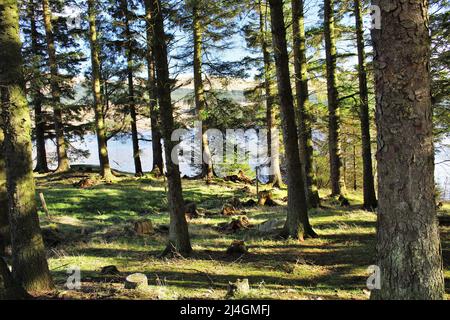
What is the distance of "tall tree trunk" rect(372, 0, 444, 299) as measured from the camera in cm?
377

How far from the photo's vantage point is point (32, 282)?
6.09m

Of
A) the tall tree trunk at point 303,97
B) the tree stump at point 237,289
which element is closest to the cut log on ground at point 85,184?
the tall tree trunk at point 303,97

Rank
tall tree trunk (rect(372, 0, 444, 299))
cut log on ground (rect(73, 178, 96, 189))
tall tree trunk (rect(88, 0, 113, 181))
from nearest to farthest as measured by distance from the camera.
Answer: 1. tall tree trunk (rect(372, 0, 444, 299))
2. cut log on ground (rect(73, 178, 96, 189))
3. tall tree trunk (rect(88, 0, 113, 181))

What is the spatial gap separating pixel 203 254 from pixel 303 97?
797 centimetres

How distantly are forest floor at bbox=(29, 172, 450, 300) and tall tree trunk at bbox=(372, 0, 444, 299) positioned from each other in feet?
5.86

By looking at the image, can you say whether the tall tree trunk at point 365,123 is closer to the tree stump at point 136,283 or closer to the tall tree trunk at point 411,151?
the tall tree trunk at point 411,151

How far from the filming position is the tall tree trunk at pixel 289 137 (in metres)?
9.49

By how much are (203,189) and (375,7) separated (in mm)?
16543

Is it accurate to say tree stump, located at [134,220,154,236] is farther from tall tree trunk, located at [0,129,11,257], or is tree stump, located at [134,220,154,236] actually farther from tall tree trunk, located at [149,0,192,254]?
tall tree trunk, located at [0,129,11,257]

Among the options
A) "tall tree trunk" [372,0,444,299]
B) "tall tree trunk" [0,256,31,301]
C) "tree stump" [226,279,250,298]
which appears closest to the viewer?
"tall tree trunk" [372,0,444,299]

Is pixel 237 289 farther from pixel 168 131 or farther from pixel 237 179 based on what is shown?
pixel 237 179

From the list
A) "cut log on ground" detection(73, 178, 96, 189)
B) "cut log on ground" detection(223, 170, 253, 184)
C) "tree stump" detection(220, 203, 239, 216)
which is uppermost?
"cut log on ground" detection(73, 178, 96, 189)

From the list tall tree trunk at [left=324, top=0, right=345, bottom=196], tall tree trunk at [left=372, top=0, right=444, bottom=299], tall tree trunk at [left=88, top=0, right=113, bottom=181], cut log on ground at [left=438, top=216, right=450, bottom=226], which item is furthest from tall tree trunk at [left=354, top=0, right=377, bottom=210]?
tall tree trunk at [left=88, top=0, right=113, bottom=181]
